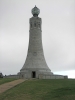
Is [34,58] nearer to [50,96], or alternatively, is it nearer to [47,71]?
[47,71]

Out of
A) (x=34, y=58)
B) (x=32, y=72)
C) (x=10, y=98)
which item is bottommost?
(x=10, y=98)

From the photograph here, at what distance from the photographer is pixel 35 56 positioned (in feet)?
194

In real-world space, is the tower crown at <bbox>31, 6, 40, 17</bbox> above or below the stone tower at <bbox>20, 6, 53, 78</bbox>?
above

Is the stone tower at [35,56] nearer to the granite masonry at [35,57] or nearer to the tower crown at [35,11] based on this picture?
the granite masonry at [35,57]

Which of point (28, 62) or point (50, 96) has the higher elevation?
point (28, 62)

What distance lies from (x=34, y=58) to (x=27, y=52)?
2890mm

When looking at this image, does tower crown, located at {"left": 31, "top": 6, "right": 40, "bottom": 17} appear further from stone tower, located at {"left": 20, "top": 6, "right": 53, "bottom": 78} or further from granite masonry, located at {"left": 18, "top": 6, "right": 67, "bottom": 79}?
stone tower, located at {"left": 20, "top": 6, "right": 53, "bottom": 78}

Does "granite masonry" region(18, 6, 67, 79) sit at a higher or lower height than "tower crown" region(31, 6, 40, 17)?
lower

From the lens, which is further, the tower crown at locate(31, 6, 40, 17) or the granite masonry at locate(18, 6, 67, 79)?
the tower crown at locate(31, 6, 40, 17)

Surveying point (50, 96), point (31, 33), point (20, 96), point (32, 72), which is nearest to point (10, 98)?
point (20, 96)

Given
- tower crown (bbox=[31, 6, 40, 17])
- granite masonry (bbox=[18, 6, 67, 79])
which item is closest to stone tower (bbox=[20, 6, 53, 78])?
granite masonry (bbox=[18, 6, 67, 79])

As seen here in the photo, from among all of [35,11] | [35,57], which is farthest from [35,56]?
[35,11]

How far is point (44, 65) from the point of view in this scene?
193ft

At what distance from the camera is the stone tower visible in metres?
57.5
